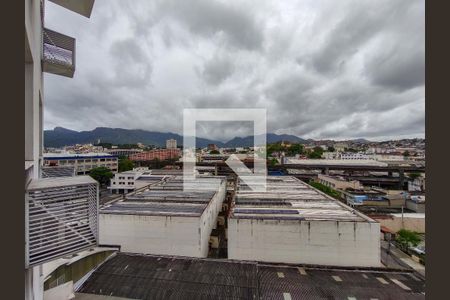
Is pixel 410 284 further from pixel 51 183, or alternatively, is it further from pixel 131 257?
pixel 51 183

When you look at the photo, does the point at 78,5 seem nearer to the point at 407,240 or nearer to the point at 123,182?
the point at 407,240

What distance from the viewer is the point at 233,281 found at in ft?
27.6

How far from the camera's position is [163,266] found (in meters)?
9.58

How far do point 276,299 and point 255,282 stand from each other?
0.92 metres

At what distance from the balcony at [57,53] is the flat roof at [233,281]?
7730 millimetres

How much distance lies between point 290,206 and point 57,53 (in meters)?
13.5

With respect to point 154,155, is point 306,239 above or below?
below

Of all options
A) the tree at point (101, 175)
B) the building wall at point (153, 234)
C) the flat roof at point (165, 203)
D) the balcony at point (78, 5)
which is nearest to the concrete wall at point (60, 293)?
the building wall at point (153, 234)

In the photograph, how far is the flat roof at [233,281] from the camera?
7.96 meters

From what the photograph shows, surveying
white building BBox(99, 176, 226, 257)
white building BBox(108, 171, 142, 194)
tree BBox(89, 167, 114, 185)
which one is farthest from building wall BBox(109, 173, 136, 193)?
white building BBox(99, 176, 226, 257)

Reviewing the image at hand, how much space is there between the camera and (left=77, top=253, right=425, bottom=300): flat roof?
796 centimetres

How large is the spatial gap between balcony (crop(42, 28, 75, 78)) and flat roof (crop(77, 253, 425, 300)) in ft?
25.4

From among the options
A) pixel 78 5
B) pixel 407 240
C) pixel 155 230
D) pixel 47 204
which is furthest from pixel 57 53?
pixel 407 240

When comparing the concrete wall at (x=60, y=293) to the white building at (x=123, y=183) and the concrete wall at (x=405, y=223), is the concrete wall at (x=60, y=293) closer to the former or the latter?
the concrete wall at (x=405, y=223)
